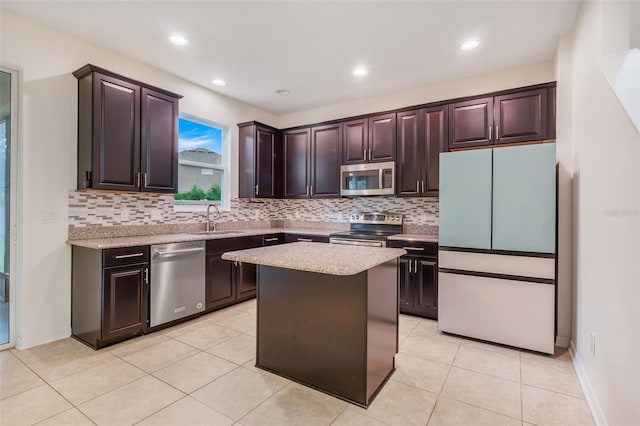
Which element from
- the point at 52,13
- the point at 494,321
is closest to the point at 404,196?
the point at 494,321

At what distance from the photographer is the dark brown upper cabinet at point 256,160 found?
4602 mm

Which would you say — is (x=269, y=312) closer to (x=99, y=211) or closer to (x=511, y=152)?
(x=99, y=211)

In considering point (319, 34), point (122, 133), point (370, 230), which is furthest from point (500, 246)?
point (122, 133)

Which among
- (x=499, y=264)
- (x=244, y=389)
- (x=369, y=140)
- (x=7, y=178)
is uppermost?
(x=369, y=140)

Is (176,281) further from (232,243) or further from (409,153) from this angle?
(409,153)

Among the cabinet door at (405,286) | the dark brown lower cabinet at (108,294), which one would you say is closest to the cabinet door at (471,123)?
the cabinet door at (405,286)

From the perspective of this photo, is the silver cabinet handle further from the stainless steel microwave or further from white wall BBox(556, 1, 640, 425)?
white wall BBox(556, 1, 640, 425)

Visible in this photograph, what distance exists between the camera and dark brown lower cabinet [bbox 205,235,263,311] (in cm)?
359

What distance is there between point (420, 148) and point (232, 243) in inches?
104

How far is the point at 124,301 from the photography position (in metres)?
2.80

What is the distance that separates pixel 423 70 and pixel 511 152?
1477mm

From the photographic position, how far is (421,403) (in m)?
1.97

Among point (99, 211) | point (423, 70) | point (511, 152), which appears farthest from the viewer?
point (423, 70)

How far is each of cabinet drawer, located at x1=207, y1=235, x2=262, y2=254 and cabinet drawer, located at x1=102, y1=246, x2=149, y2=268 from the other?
2.41 feet
